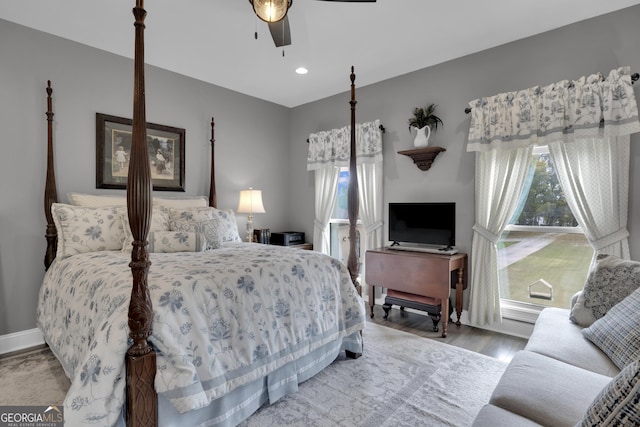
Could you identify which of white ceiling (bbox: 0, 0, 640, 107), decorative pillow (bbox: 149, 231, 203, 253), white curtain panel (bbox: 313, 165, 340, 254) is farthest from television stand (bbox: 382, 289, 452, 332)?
white ceiling (bbox: 0, 0, 640, 107)

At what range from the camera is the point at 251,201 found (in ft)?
13.3

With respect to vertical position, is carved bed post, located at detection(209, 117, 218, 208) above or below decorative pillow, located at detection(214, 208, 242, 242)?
above

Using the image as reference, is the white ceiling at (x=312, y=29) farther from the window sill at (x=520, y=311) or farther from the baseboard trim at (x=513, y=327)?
the baseboard trim at (x=513, y=327)

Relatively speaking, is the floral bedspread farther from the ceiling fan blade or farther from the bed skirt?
the ceiling fan blade

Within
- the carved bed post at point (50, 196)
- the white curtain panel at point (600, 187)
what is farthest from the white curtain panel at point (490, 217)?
the carved bed post at point (50, 196)

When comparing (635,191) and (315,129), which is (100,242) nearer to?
(315,129)

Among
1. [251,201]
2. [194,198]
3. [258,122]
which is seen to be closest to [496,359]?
[251,201]

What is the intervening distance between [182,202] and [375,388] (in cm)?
262

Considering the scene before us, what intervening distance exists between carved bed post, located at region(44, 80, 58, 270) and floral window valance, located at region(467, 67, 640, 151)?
3838 mm

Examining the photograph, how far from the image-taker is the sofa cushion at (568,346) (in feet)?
4.84

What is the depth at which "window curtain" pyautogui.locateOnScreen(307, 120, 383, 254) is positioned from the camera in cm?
395

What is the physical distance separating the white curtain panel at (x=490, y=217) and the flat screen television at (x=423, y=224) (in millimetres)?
244

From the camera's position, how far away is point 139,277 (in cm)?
138

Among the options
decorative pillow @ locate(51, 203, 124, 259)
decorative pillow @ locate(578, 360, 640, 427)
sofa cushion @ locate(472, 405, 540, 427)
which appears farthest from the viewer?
decorative pillow @ locate(51, 203, 124, 259)
